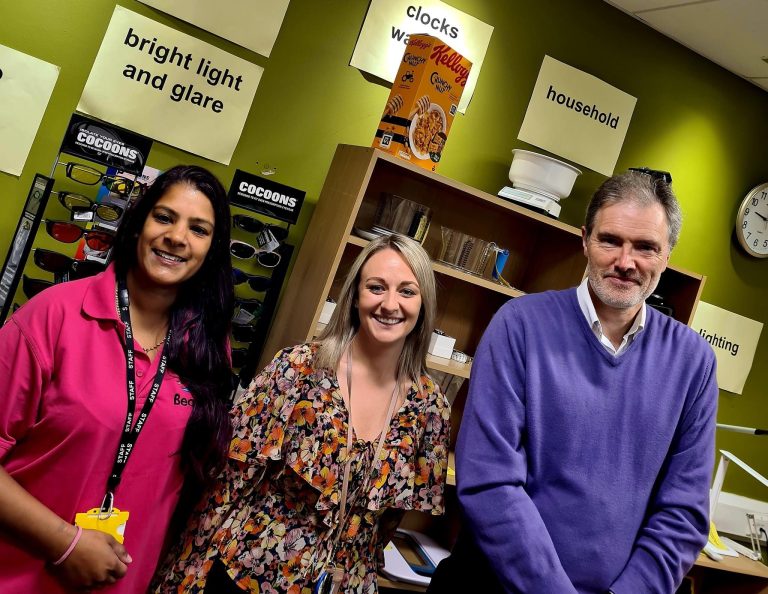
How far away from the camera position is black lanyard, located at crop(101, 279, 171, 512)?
1.52m

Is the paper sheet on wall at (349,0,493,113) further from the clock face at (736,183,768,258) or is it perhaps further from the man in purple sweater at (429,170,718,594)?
the clock face at (736,183,768,258)

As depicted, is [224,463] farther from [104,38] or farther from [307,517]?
[104,38]

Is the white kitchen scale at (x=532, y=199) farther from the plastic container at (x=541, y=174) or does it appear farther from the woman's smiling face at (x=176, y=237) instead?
the woman's smiling face at (x=176, y=237)

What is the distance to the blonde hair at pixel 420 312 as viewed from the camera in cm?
189

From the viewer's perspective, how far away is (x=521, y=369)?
1.65 metres

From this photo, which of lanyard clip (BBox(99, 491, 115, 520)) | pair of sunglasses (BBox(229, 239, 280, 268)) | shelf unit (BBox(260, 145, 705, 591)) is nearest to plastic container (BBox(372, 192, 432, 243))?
shelf unit (BBox(260, 145, 705, 591))

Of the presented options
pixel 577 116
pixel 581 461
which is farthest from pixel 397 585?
pixel 577 116

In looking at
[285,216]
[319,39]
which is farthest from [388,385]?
[319,39]

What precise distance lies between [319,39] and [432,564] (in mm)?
2085

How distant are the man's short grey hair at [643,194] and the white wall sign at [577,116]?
1.60 metres

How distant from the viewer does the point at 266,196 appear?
276 centimetres

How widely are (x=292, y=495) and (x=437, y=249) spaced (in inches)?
61.9

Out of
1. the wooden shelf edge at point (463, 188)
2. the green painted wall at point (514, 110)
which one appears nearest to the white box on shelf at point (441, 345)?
the wooden shelf edge at point (463, 188)

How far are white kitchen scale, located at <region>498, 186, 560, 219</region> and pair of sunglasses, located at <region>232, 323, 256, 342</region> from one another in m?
1.14
